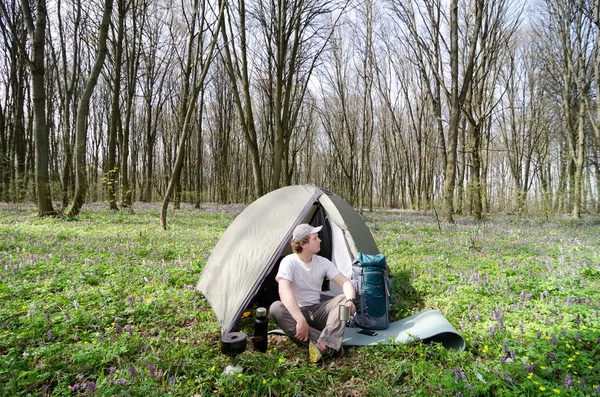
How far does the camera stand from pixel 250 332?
398 centimetres

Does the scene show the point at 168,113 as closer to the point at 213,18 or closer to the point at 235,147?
the point at 235,147

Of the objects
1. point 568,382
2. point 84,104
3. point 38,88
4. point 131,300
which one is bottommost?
point 568,382

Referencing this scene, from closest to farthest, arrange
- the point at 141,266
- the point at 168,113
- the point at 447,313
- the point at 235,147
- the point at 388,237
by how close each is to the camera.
A: the point at 447,313 < the point at 141,266 < the point at 388,237 < the point at 168,113 < the point at 235,147

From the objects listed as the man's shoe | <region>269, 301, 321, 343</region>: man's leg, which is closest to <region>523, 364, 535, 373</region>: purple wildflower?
the man's shoe

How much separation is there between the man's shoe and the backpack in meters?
0.82

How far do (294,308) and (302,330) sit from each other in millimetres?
248

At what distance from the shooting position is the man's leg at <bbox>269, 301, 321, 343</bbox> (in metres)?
3.67

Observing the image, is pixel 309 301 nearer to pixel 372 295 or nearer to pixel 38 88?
pixel 372 295

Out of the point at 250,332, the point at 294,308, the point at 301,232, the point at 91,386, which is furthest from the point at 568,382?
the point at 91,386

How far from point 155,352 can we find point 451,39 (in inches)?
524

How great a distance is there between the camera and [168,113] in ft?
106

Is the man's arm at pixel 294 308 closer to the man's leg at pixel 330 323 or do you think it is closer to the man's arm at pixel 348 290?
the man's leg at pixel 330 323

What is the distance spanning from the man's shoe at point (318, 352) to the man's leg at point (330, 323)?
6 cm

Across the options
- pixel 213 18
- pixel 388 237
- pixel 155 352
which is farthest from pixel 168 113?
pixel 155 352
